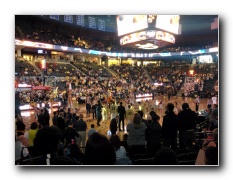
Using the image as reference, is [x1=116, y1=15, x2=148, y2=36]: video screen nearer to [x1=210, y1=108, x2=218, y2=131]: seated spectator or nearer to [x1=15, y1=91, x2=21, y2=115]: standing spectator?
[x1=210, y1=108, x2=218, y2=131]: seated spectator

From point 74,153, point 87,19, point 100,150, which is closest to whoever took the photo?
point 100,150

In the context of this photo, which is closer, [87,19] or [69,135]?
[69,135]

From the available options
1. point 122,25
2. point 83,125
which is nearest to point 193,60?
point 122,25

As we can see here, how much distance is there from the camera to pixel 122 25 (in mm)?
6066

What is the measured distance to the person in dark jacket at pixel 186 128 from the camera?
17.6 feet

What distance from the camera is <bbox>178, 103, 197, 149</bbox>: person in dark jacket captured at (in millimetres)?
5367

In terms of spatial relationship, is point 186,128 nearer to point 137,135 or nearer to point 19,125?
point 137,135

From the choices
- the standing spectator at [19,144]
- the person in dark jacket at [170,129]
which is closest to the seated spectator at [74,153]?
the standing spectator at [19,144]

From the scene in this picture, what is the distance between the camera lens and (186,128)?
5484mm

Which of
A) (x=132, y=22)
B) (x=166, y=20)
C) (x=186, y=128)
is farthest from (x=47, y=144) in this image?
(x=166, y=20)

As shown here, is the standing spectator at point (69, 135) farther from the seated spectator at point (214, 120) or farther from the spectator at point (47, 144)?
the seated spectator at point (214, 120)
